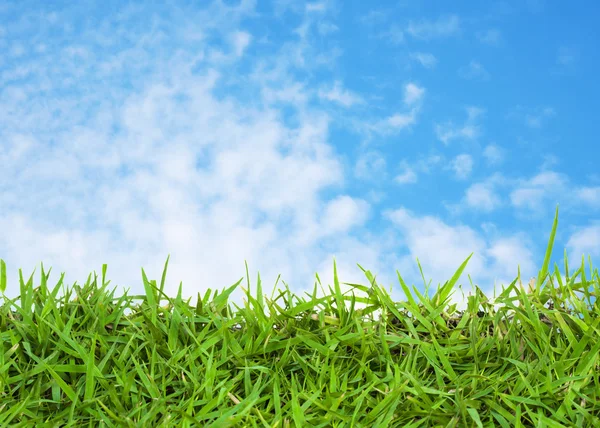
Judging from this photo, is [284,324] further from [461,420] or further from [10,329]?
[10,329]

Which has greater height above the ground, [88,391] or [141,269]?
[141,269]

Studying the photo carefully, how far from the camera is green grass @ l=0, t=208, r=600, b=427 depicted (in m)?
1.66

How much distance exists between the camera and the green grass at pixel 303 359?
5.45 feet

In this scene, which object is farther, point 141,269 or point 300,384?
point 141,269

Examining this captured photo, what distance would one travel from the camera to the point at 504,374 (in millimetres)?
1762

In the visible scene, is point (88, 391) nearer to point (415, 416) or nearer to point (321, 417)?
point (321, 417)

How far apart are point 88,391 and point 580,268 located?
159 cm

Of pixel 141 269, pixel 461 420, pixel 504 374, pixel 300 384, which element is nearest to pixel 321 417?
pixel 300 384

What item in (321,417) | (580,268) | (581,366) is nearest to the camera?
(321,417)

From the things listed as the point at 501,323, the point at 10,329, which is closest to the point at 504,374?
the point at 501,323

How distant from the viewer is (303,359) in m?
1.77

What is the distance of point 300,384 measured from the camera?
1768mm

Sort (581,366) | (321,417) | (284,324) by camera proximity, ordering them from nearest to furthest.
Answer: (321,417) → (581,366) → (284,324)

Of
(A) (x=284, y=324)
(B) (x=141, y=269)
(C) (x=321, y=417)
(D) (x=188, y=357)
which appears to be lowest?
(C) (x=321, y=417)
